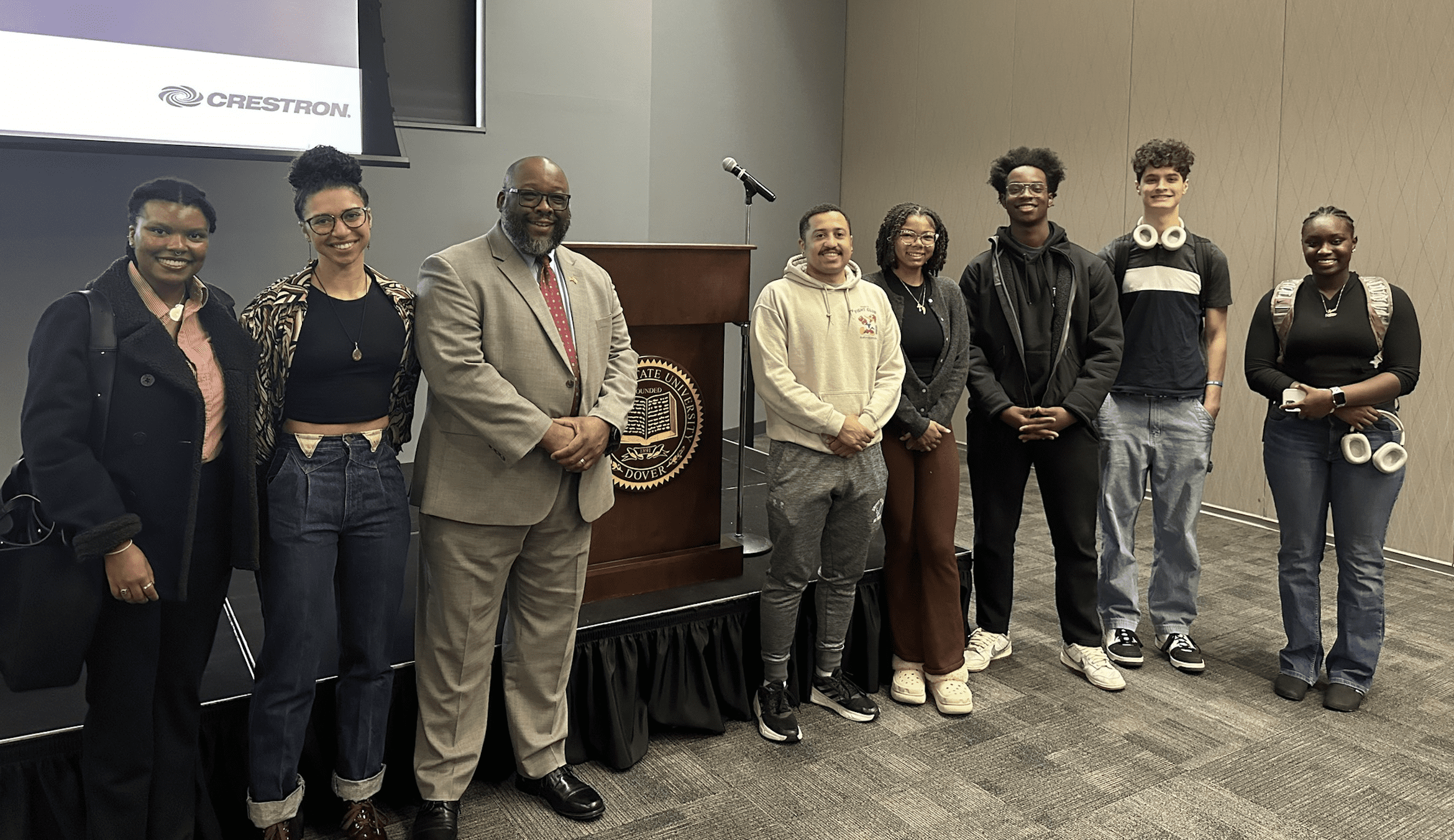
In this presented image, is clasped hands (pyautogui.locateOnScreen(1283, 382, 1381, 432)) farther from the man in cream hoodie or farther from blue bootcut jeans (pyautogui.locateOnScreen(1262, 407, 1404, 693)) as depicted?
the man in cream hoodie

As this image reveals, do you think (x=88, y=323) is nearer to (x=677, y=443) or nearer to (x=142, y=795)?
(x=142, y=795)

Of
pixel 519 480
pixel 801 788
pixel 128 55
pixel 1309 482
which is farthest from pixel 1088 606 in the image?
pixel 128 55

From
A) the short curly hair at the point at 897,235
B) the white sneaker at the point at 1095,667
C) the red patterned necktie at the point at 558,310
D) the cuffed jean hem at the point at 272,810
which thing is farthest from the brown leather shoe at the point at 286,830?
the white sneaker at the point at 1095,667

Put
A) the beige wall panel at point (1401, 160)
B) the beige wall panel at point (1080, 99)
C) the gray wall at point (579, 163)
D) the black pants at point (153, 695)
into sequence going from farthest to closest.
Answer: the beige wall panel at point (1080, 99) < the beige wall panel at point (1401, 160) < the gray wall at point (579, 163) < the black pants at point (153, 695)

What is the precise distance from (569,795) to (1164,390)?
2169 millimetres

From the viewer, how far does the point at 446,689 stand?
90.0 inches

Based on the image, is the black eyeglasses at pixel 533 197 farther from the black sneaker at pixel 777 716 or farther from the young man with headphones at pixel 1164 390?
the young man with headphones at pixel 1164 390

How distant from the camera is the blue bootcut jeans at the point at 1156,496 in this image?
329cm

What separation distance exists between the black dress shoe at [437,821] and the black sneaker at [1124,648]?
206 centimetres

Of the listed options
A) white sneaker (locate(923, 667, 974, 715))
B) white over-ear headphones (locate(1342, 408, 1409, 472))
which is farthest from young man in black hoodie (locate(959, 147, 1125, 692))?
white over-ear headphones (locate(1342, 408, 1409, 472))

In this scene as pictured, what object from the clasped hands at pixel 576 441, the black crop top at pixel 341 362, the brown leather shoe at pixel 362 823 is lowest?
the brown leather shoe at pixel 362 823

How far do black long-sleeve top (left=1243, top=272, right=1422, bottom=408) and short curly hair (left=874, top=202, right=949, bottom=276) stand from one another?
1.04 m

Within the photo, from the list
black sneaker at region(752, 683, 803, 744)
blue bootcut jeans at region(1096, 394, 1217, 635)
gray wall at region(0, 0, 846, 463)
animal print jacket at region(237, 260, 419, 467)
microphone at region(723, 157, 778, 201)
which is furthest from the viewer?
gray wall at region(0, 0, 846, 463)

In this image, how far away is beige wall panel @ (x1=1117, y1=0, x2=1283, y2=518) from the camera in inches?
198
